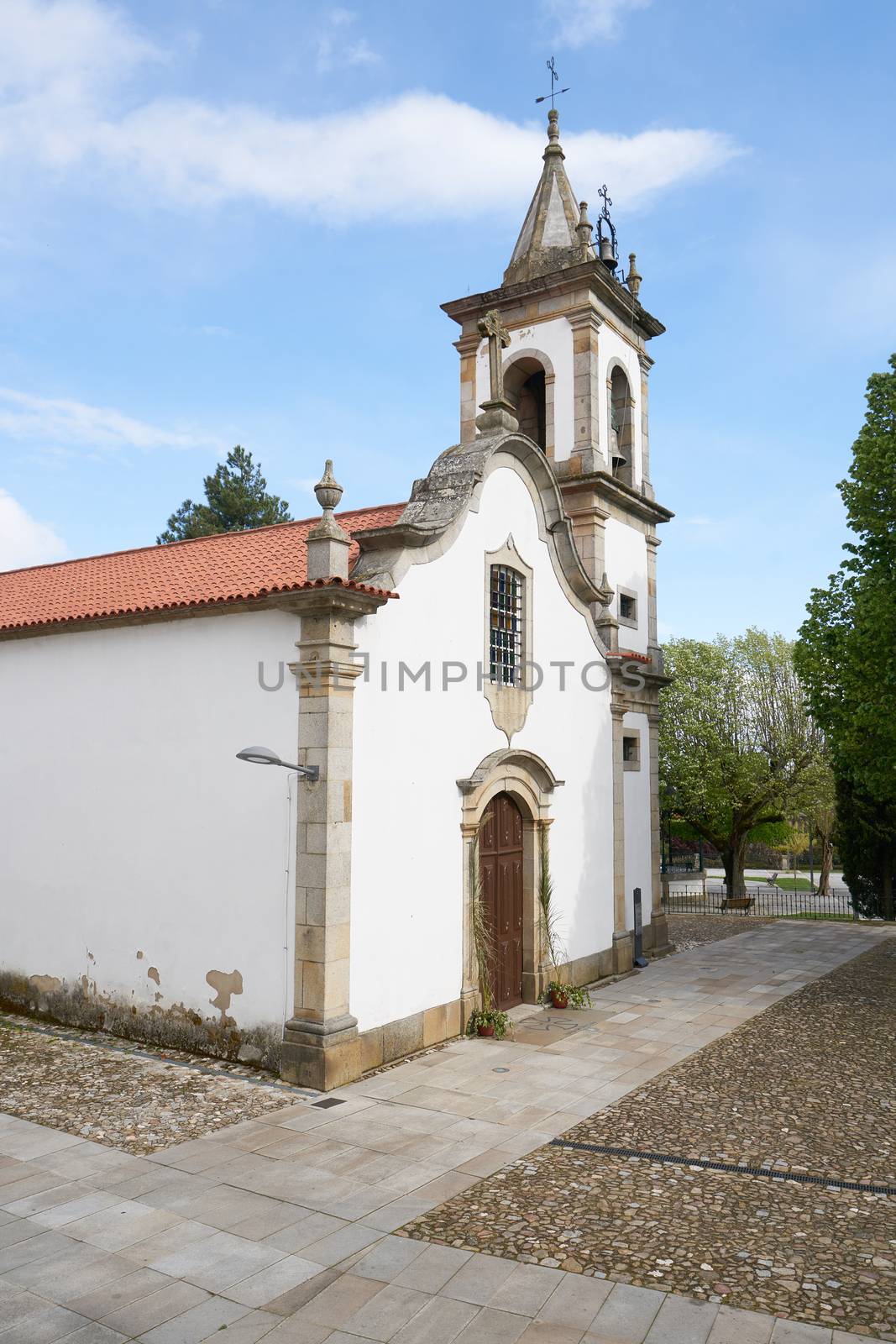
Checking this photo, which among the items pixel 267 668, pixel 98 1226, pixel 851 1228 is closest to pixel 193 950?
pixel 267 668

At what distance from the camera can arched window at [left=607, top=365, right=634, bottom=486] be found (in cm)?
1933

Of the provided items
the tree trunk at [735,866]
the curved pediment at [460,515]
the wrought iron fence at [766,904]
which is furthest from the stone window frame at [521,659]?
the tree trunk at [735,866]

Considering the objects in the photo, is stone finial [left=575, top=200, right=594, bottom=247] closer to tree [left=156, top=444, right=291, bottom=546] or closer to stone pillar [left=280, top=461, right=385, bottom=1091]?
stone pillar [left=280, top=461, right=385, bottom=1091]

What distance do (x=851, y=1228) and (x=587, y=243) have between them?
17.1 metres

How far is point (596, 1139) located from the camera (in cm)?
816

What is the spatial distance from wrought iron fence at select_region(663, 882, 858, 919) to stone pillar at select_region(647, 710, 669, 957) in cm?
886

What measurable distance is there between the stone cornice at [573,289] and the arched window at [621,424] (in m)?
1.31

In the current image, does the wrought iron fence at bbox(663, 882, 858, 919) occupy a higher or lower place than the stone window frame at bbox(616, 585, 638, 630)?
lower

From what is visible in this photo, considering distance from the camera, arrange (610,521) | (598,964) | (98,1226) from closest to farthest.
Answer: (98,1226) < (598,964) < (610,521)

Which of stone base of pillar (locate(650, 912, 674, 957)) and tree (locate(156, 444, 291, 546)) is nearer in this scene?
stone base of pillar (locate(650, 912, 674, 957))

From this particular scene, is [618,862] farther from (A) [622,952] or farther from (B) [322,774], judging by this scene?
(B) [322,774]

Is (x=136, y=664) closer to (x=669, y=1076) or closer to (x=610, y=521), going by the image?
(x=669, y=1076)

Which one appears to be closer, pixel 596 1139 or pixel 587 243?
pixel 596 1139

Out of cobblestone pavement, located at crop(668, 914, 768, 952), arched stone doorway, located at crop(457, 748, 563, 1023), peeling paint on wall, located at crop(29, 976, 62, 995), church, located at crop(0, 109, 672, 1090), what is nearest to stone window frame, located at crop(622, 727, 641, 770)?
church, located at crop(0, 109, 672, 1090)
